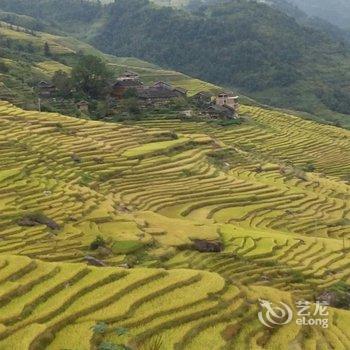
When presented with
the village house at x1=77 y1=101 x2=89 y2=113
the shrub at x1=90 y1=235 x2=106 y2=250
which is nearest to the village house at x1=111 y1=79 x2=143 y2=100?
the village house at x1=77 y1=101 x2=89 y2=113

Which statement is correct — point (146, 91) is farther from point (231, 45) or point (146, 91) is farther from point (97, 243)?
point (231, 45)

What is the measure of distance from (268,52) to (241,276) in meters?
90.5

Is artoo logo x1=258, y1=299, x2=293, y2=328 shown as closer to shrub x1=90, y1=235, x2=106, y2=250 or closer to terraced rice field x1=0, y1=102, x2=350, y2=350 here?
terraced rice field x1=0, y1=102, x2=350, y2=350

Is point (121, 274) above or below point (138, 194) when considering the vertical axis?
above

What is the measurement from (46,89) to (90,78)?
11.7 feet

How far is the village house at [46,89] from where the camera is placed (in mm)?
48031

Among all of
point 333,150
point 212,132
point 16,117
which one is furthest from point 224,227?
point 333,150

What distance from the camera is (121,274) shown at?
1420 cm

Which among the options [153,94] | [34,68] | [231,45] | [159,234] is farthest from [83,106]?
[231,45]

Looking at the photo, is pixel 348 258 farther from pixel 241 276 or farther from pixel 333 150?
pixel 333 150

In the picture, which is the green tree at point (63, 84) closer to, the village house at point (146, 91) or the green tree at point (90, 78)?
the green tree at point (90, 78)

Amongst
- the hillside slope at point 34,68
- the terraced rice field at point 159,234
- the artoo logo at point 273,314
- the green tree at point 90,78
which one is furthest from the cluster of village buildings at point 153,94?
the artoo logo at point 273,314

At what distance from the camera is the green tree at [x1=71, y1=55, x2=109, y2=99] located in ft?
158

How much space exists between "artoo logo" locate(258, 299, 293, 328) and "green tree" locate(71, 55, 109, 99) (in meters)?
36.5
